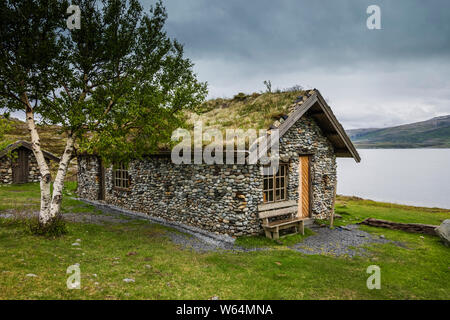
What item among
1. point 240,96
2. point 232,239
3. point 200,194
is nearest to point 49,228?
point 200,194

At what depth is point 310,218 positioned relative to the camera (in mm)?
13305

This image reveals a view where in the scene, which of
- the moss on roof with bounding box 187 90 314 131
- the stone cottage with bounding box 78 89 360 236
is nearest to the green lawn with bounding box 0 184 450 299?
the stone cottage with bounding box 78 89 360 236

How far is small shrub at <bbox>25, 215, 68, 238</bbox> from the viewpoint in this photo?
9055 mm

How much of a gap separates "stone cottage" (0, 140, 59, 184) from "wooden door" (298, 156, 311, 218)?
22100 millimetres

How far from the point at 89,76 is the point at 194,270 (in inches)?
312

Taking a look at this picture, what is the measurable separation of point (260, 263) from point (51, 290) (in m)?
5.26

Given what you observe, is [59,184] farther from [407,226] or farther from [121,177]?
[407,226]

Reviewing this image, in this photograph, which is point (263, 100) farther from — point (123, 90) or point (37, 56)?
point (37, 56)

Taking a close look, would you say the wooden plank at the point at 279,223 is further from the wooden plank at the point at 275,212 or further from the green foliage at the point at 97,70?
the green foliage at the point at 97,70

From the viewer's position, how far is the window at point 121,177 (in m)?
15.5

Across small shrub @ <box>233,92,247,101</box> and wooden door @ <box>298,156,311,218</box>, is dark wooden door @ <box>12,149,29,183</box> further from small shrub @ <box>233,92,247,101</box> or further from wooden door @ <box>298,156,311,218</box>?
wooden door @ <box>298,156,311,218</box>

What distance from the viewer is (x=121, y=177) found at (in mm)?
15938

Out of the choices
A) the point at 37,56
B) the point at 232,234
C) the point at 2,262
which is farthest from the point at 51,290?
the point at 37,56

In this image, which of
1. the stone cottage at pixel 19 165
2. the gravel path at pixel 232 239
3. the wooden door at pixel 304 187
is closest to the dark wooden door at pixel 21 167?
the stone cottage at pixel 19 165
